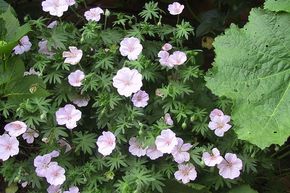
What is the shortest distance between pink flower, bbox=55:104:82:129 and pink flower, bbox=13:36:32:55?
32 cm

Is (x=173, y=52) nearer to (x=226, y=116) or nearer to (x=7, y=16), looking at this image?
(x=226, y=116)

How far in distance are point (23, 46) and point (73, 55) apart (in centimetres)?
22

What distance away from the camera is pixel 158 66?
7.09 ft

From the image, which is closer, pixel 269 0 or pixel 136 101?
pixel 136 101

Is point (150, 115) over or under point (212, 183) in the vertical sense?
over

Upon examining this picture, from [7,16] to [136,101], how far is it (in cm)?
60

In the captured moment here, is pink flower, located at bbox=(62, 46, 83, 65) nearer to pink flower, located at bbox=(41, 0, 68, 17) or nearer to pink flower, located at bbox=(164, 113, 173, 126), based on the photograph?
pink flower, located at bbox=(41, 0, 68, 17)

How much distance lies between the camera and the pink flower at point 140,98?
205 centimetres

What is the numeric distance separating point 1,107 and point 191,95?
2.26ft

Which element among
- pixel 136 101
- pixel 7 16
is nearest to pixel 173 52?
pixel 136 101

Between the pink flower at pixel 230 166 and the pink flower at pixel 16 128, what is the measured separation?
2.26 ft

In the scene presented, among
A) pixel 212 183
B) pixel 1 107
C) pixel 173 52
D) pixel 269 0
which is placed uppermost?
pixel 269 0

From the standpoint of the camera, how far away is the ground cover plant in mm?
2008

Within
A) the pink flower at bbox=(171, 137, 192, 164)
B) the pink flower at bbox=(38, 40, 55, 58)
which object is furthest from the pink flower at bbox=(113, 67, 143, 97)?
the pink flower at bbox=(38, 40, 55, 58)
